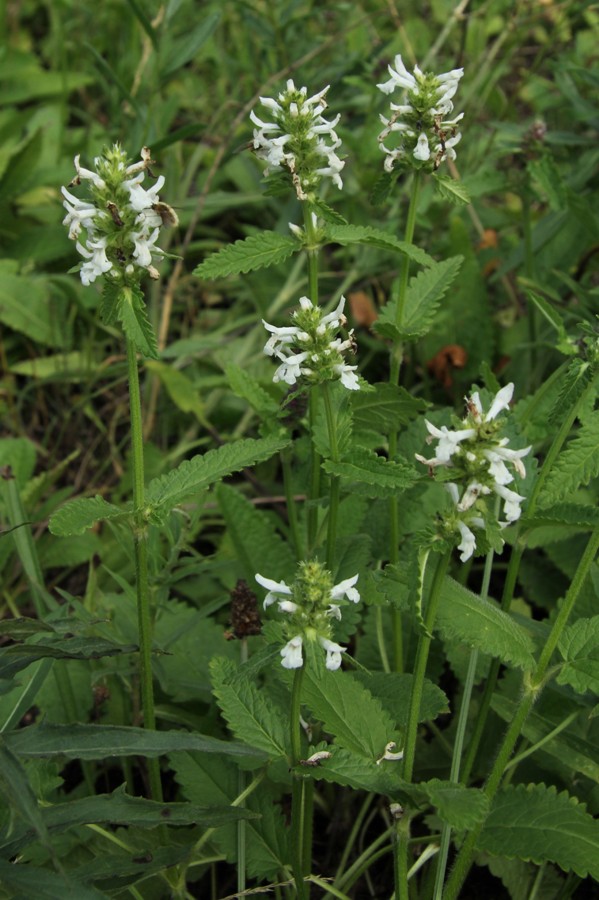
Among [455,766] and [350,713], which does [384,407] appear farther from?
[455,766]

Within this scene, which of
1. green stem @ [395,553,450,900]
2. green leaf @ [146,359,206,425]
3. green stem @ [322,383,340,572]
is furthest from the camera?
green leaf @ [146,359,206,425]

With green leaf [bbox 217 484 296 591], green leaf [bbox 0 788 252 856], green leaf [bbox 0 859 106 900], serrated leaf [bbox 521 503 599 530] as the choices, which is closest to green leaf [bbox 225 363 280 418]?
green leaf [bbox 217 484 296 591]

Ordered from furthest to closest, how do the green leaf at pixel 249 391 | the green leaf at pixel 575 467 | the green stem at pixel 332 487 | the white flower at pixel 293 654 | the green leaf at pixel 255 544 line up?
the green leaf at pixel 255 544, the green leaf at pixel 249 391, the green stem at pixel 332 487, the green leaf at pixel 575 467, the white flower at pixel 293 654

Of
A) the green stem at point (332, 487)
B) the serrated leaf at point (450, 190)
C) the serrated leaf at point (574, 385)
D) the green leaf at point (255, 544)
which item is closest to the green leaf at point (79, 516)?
the green stem at point (332, 487)

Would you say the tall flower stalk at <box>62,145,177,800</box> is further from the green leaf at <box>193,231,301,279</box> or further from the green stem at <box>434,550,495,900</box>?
the green stem at <box>434,550,495,900</box>

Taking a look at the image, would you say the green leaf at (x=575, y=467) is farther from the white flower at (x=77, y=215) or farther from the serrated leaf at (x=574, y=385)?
the white flower at (x=77, y=215)
